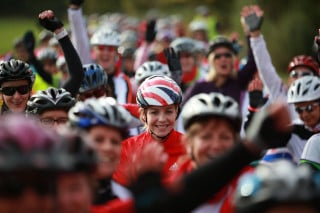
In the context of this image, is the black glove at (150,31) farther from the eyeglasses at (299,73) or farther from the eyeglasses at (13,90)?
the eyeglasses at (13,90)

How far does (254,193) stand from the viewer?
172 inches

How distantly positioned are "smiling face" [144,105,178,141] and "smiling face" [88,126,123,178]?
9.26ft

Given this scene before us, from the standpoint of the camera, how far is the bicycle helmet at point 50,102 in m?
7.98

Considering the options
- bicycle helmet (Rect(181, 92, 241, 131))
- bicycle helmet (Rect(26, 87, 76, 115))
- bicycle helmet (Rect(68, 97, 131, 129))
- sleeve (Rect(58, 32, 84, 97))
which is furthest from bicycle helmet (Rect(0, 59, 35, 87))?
bicycle helmet (Rect(181, 92, 241, 131))

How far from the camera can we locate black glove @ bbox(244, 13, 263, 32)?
11.5 meters

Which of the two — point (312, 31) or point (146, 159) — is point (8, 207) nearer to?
point (146, 159)

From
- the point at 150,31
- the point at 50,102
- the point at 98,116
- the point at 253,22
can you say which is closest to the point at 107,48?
the point at 150,31

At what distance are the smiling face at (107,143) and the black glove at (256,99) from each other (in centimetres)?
492

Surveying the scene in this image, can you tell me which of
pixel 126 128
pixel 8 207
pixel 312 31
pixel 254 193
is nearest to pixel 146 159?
pixel 254 193

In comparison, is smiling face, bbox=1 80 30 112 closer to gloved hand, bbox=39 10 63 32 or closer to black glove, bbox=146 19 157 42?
gloved hand, bbox=39 10 63 32

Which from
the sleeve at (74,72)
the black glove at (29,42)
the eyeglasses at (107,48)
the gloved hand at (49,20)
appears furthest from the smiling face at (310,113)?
the black glove at (29,42)

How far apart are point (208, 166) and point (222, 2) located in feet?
133

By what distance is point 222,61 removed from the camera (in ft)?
43.8

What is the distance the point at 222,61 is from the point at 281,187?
917cm
